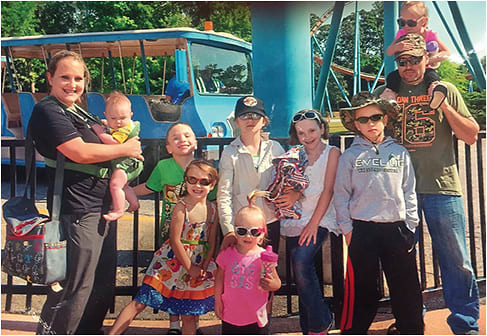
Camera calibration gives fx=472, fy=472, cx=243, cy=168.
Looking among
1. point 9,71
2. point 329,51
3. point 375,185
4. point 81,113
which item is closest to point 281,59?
point 329,51

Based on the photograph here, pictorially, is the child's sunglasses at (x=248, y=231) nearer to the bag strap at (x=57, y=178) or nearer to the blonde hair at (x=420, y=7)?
the bag strap at (x=57, y=178)

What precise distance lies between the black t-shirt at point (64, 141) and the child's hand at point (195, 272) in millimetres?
668

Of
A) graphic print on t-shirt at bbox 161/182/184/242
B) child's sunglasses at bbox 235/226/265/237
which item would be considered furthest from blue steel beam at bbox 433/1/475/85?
graphic print on t-shirt at bbox 161/182/184/242

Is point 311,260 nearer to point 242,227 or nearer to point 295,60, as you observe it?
point 242,227

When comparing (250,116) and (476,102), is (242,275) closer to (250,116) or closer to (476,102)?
(250,116)

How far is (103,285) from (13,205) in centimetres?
75

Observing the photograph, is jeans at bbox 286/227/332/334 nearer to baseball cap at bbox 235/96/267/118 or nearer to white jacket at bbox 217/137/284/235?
white jacket at bbox 217/137/284/235

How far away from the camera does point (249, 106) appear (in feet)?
9.72

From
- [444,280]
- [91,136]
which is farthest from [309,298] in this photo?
[91,136]

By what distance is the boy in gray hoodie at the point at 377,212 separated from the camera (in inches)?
112

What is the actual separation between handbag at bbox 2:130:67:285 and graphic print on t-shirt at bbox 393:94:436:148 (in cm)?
215

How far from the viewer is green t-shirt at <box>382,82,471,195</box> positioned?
3.05 metres

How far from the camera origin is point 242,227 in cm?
279

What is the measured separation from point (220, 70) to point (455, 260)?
215 cm
